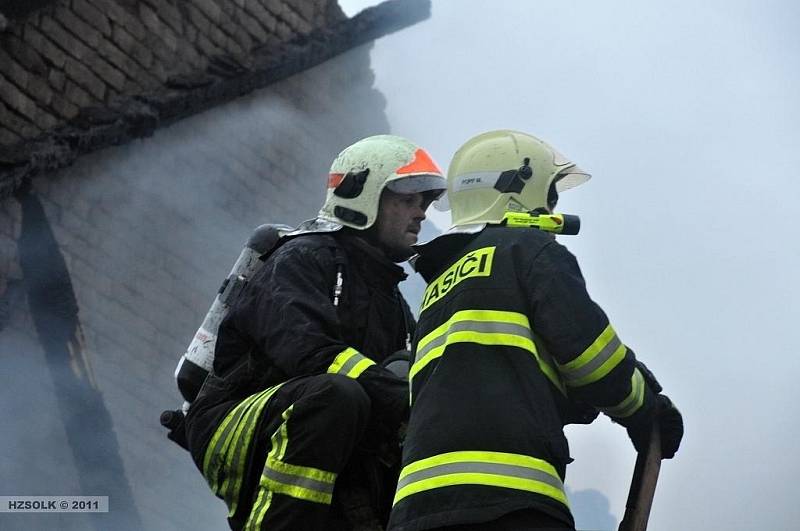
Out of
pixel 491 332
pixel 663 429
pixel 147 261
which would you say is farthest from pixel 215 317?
pixel 147 261

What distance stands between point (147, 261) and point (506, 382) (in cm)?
562

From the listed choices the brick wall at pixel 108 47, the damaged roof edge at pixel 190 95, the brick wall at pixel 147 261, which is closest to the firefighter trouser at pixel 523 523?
the brick wall at pixel 147 261

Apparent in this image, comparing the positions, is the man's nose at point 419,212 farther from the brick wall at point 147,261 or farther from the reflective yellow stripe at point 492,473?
the brick wall at point 147,261

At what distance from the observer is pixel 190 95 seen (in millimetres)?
8930

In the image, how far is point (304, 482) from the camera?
12.2 feet

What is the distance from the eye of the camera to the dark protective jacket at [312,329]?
3885mm

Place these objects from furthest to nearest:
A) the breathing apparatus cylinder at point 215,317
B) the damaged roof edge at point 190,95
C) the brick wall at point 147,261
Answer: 1. the damaged roof edge at point 190,95
2. the brick wall at point 147,261
3. the breathing apparatus cylinder at point 215,317

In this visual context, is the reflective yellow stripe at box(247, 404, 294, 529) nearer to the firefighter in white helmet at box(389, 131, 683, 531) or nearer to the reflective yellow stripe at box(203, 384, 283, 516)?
the reflective yellow stripe at box(203, 384, 283, 516)

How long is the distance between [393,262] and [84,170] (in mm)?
4135

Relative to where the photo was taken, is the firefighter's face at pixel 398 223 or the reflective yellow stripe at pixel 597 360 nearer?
the reflective yellow stripe at pixel 597 360

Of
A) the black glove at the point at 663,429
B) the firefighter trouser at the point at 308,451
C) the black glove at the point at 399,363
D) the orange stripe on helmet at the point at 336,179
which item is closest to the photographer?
the black glove at the point at 663,429

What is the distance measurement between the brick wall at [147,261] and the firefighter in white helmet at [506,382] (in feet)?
13.4

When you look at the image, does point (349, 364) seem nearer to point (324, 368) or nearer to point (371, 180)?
point (324, 368)

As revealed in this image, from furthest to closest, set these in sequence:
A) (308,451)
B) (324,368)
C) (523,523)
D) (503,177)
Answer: (324,368) < (308,451) < (503,177) < (523,523)
